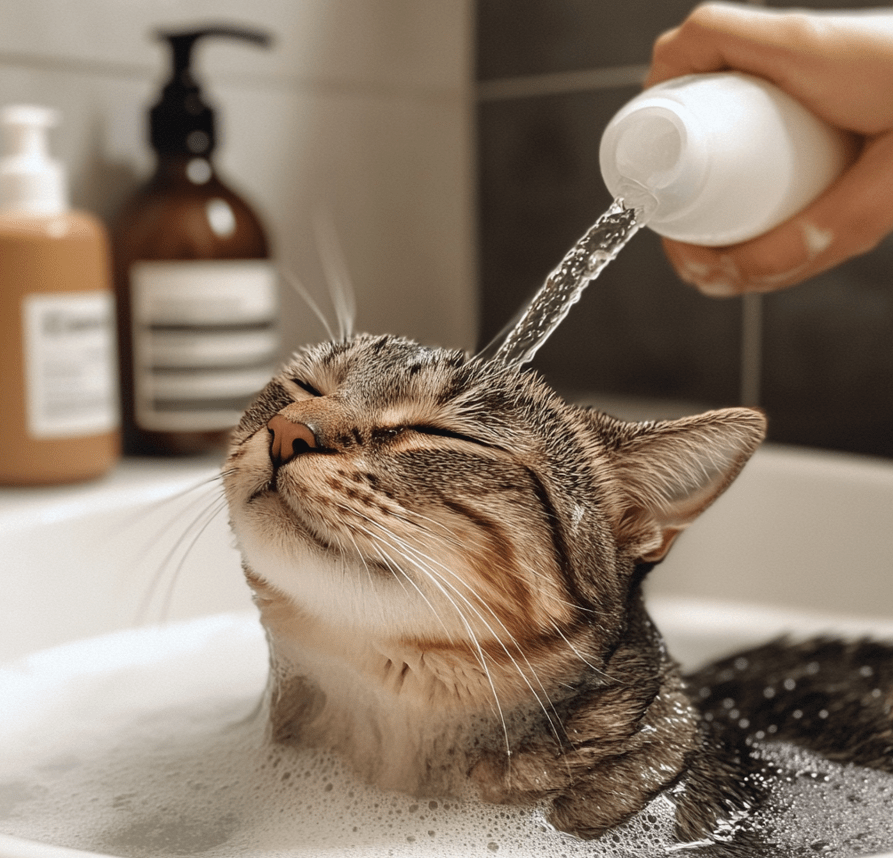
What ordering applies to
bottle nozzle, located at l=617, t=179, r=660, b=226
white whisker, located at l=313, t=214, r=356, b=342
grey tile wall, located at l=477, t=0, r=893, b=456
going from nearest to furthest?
bottle nozzle, located at l=617, t=179, r=660, b=226 < grey tile wall, located at l=477, t=0, r=893, b=456 < white whisker, located at l=313, t=214, r=356, b=342

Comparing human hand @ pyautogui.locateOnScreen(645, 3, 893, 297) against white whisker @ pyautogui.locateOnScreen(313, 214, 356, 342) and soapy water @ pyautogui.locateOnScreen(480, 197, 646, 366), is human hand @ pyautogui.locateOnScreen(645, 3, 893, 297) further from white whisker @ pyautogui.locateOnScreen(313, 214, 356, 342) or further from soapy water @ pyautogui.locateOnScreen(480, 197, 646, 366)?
white whisker @ pyautogui.locateOnScreen(313, 214, 356, 342)

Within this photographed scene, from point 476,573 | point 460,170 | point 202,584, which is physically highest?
point 460,170

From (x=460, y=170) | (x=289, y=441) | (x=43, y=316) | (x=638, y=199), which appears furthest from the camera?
(x=460, y=170)

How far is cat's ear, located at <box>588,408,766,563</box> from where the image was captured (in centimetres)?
56

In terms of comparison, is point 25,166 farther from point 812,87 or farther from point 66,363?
point 812,87

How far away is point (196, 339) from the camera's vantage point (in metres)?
1.15

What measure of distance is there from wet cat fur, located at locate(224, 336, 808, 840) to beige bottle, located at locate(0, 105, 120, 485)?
0.48 metres

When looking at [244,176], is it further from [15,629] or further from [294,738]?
[294,738]

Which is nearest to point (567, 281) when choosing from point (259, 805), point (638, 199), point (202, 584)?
point (638, 199)

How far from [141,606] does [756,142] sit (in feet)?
2.13

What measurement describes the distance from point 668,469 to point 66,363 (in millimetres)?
645

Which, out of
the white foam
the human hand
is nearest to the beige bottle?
the white foam

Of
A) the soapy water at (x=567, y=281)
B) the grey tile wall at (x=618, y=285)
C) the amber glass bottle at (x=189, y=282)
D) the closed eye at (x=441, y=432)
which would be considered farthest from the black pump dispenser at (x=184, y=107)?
the closed eye at (x=441, y=432)

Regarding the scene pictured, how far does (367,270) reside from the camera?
151cm
